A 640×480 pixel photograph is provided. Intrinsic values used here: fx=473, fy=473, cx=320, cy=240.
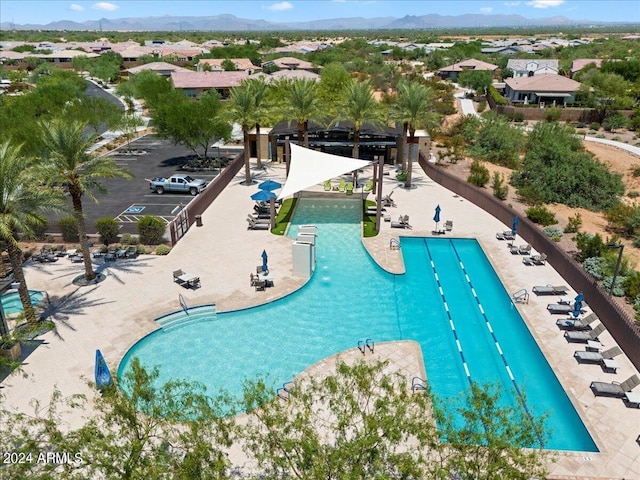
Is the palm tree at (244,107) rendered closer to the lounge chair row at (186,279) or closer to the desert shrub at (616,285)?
the lounge chair row at (186,279)

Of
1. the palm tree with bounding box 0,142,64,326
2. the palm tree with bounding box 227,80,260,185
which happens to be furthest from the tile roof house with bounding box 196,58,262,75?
the palm tree with bounding box 0,142,64,326

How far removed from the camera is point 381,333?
19609 millimetres

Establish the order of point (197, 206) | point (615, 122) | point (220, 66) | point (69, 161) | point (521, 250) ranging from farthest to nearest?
point (220, 66) < point (615, 122) < point (197, 206) < point (521, 250) < point (69, 161)

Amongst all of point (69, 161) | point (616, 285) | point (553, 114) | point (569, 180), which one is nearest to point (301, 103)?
point (69, 161)

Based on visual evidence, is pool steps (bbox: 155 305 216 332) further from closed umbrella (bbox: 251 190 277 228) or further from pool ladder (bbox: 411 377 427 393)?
closed umbrella (bbox: 251 190 277 228)

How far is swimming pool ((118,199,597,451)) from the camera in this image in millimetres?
16969

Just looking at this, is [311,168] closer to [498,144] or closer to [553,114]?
[498,144]

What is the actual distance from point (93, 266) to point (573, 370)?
22.4 meters

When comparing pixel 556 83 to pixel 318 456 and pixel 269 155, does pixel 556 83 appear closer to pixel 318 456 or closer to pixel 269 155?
pixel 269 155

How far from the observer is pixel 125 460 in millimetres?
8617

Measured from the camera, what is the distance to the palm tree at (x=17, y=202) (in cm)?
1742

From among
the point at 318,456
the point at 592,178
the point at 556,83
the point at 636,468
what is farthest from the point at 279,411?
the point at 556,83

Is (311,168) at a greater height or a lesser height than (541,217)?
greater

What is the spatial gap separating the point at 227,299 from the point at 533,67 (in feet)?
298
